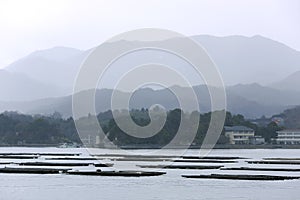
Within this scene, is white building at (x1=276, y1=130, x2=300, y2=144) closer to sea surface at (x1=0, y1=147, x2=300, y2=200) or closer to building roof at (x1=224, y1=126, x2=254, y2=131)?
building roof at (x1=224, y1=126, x2=254, y2=131)

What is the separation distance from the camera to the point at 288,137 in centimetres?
10619

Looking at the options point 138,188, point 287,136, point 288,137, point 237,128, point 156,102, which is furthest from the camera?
point 156,102

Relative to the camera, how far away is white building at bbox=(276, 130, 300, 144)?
342ft

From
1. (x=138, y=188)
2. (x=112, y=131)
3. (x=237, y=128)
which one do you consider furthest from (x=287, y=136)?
(x=138, y=188)

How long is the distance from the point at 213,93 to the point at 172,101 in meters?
13.1

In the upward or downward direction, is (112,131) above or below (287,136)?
above

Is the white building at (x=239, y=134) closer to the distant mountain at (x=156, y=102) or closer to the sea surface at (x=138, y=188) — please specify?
the distant mountain at (x=156, y=102)

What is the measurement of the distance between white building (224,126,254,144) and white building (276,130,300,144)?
578cm

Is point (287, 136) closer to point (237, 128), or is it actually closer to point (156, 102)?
point (237, 128)

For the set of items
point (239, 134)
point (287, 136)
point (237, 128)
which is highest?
point (237, 128)

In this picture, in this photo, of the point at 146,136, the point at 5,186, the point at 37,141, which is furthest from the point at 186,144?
the point at 5,186

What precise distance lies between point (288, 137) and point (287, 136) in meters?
0.61

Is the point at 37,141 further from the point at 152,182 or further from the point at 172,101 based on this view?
the point at 152,182

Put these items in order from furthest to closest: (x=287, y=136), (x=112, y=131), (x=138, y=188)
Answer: (x=287, y=136) → (x=112, y=131) → (x=138, y=188)
